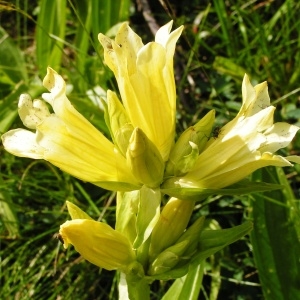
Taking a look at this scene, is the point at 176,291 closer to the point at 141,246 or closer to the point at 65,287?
the point at 141,246

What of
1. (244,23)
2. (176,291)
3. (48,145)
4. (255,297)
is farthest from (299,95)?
(48,145)

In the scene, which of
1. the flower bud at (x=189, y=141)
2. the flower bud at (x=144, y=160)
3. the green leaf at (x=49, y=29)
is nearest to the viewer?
the flower bud at (x=144, y=160)

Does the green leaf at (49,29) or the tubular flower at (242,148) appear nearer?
the tubular flower at (242,148)

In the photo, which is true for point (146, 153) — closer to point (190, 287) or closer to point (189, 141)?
point (189, 141)

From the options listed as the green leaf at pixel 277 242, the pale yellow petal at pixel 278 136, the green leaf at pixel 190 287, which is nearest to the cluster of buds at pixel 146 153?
the pale yellow petal at pixel 278 136

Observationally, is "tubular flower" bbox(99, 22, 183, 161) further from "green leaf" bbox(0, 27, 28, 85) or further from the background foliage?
"green leaf" bbox(0, 27, 28, 85)

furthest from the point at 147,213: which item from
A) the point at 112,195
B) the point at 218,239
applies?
the point at 112,195

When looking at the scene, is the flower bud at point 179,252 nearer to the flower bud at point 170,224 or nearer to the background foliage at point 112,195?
the flower bud at point 170,224
